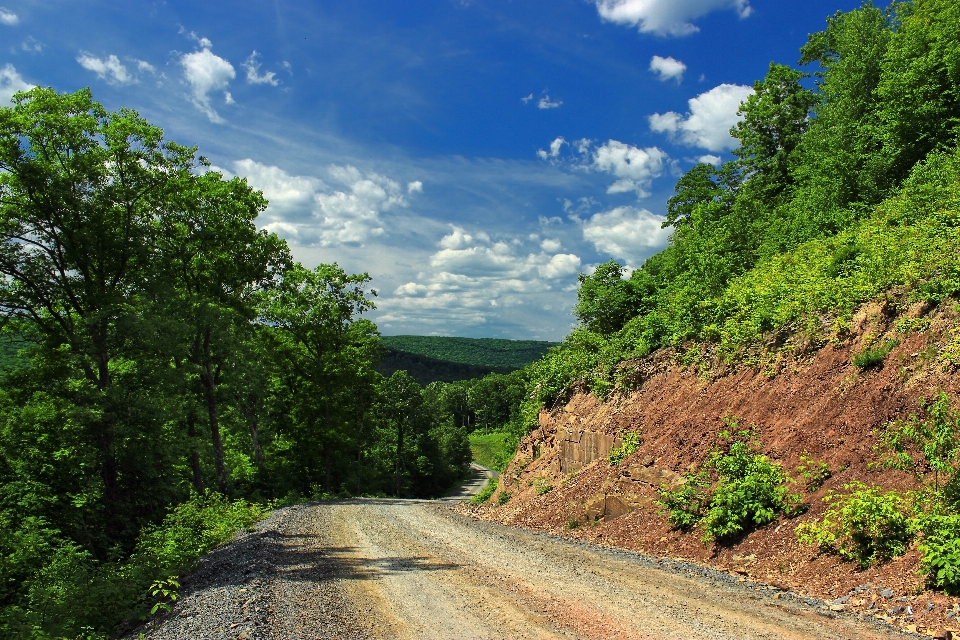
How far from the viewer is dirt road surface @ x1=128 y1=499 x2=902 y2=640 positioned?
234 inches

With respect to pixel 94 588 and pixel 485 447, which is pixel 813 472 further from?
pixel 485 447

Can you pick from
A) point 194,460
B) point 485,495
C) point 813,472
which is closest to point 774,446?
point 813,472

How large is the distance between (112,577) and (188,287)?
1525 centimetres

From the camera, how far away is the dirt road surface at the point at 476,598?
5949 mm

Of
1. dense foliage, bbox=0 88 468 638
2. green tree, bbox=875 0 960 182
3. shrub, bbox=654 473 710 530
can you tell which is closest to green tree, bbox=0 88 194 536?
dense foliage, bbox=0 88 468 638

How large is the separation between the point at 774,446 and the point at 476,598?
626cm

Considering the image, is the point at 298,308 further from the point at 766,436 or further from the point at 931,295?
the point at 931,295

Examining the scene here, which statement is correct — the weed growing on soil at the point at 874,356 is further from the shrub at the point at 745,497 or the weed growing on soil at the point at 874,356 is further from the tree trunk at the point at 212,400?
the tree trunk at the point at 212,400

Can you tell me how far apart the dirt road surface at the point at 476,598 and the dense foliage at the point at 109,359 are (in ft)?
5.13

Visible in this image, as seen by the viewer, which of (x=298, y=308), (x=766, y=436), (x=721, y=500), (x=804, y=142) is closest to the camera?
(x=721, y=500)

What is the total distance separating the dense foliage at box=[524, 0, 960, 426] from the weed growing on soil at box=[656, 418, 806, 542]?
266 cm

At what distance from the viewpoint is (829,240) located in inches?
599

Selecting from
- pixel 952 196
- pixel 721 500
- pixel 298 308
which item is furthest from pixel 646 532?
pixel 298 308

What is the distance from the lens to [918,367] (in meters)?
8.84
